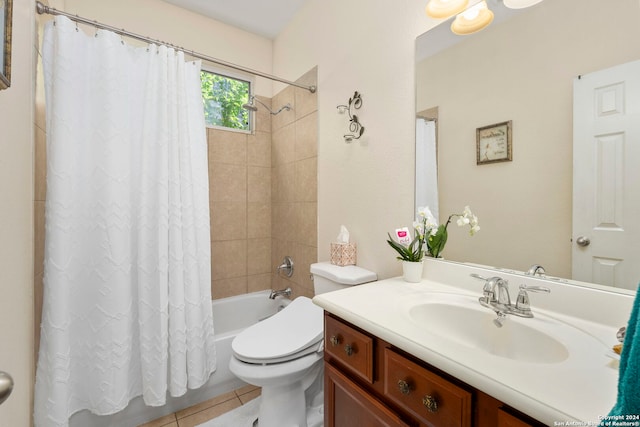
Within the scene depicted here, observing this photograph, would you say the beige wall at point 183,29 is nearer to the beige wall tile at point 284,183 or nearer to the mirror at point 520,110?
the beige wall tile at point 284,183

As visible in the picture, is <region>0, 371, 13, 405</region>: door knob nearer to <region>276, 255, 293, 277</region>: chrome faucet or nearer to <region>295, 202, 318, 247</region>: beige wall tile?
<region>295, 202, 318, 247</region>: beige wall tile

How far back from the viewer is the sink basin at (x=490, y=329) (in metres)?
0.73

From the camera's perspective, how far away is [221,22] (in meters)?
2.19

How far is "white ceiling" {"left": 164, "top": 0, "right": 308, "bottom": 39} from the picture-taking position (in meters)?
1.98

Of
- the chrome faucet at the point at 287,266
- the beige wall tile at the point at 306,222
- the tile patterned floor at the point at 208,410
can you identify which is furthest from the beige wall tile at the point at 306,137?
the tile patterned floor at the point at 208,410

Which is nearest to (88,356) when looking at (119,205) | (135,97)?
(119,205)

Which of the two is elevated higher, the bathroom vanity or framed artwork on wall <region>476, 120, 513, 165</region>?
framed artwork on wall <region>476, 120, 513, 165</region>

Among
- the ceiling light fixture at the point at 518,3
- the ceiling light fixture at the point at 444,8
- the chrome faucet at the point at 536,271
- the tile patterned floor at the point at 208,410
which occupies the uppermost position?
the ceiling light fixture at the point at 444,8

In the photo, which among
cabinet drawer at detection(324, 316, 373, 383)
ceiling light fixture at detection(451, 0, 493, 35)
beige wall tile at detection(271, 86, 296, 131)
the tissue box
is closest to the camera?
cabinet drawer at detection(324, 316, 373, 383)

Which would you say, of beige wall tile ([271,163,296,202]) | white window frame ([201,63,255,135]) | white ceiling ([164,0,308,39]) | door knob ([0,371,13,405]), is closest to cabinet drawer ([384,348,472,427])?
door knob ([0,371,13,405])

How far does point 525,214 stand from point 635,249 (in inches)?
10.6

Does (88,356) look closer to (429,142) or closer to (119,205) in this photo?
(119,205)

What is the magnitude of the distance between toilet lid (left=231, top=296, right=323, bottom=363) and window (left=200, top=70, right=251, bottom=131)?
1.58 metres

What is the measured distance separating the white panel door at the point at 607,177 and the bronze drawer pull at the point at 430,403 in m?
0.61
